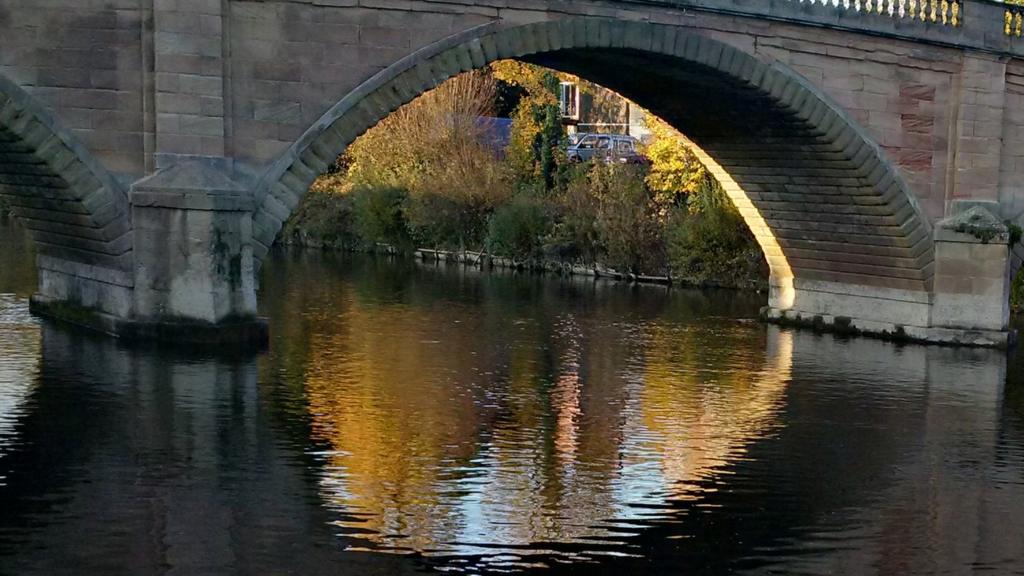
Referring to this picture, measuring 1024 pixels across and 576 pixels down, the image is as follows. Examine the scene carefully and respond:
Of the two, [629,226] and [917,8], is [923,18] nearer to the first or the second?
[917,8]

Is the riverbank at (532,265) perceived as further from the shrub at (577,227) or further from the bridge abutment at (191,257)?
the bridge abutment at (191,257)

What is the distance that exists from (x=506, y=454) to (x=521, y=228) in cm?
2166

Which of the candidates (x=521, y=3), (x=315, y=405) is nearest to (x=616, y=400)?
(x=315, y=405)

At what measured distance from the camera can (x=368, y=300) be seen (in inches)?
1036

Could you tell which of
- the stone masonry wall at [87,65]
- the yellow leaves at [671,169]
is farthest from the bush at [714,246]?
the stone masonry wall at [87,65]

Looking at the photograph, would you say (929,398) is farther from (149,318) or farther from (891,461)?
(149,318)

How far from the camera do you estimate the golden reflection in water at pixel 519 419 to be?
35.5 feet

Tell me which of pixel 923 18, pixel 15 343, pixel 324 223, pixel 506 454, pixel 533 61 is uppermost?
pixel 923 18

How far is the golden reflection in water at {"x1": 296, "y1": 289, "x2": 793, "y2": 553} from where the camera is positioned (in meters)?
10.8

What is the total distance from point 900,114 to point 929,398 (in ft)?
19.9

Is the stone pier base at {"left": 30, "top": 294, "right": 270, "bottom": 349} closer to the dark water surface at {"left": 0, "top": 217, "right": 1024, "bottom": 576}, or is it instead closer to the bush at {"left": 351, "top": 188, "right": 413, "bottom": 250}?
the dark water surface at {"left": 0, "top": 217, "right": 1024, "bottom": 576}

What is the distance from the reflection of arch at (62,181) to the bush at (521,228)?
16.2 meters

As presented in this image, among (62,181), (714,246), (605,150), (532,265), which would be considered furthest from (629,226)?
(62,181)

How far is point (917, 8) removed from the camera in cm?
2166
